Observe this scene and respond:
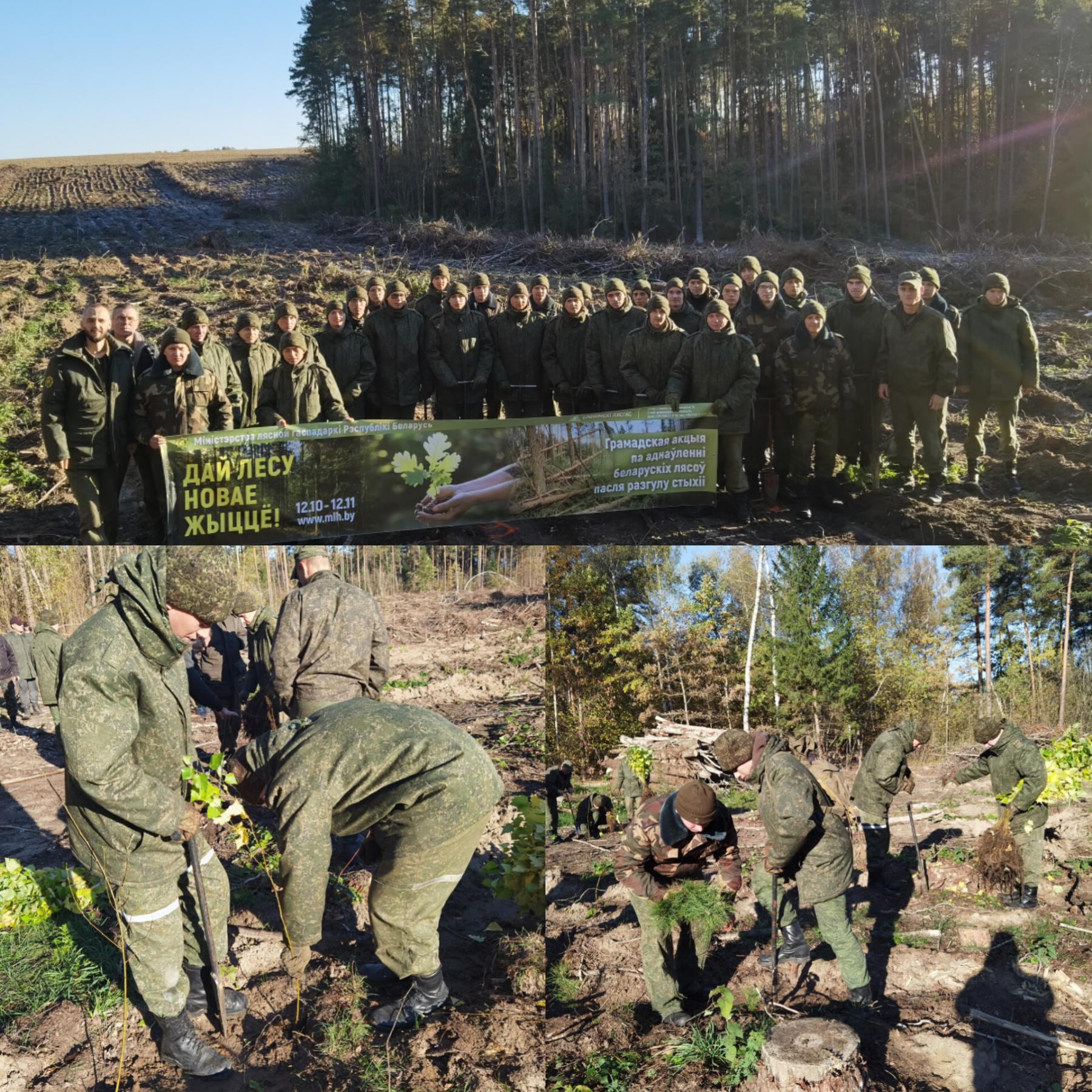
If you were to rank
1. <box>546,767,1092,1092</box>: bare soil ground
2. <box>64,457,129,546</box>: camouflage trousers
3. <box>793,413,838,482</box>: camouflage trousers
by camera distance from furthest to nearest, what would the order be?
1. <box>793,413,838,482</box>: camouflage trousers
2. <box>64,457,129,546</box>: camouflage trousers
3. <box>546,767,1092,1092</box>: bare soil ground

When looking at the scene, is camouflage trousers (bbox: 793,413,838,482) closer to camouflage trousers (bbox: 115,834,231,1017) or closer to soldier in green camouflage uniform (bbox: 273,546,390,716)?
soldier in green camouflage uniform (bbox: 273,546,390,716)

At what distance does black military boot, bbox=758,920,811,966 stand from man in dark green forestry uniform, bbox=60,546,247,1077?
225 centimetres

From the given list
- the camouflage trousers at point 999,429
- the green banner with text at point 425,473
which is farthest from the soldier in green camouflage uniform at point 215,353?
the camouflage trousers at point 999,429

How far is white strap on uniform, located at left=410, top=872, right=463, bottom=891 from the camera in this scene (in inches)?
167

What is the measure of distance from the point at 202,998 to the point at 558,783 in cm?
173

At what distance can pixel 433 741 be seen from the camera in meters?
4.16

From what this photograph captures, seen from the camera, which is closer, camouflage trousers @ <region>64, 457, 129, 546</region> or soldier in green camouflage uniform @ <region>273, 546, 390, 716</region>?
soldier in green camouflage uniform @ <region>273, 546, 390, 716</region>

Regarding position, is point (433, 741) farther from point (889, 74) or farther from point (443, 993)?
point (889, 74)

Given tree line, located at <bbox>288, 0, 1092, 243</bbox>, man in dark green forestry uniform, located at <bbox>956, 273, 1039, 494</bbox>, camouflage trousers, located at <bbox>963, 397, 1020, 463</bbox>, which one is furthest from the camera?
tree line, located at <bbox>288, 0, 1092, 243</bbox>

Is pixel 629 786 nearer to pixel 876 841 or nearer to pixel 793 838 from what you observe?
pixel 793 838

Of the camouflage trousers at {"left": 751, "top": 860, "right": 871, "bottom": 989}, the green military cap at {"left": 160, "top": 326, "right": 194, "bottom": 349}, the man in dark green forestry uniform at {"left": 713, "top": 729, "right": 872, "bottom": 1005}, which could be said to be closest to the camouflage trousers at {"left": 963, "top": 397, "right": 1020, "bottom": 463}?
the man in dark green forestry uniform at {"left": 713, "top": 729, "right": 872, "bottom": 1005}

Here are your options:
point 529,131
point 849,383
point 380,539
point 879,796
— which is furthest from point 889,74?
point 879,796

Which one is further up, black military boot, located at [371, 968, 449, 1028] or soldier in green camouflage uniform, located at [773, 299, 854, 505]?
soldier in green camouflage uniform, located at [773, 299, 854, 505]

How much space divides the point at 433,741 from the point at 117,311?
5189 mm
